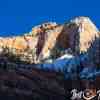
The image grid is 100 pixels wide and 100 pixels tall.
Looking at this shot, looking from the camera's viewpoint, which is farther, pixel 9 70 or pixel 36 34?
pixel 36 34

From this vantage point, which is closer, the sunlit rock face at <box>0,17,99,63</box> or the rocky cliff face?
the rocky cliff face

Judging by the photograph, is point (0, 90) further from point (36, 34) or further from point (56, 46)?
point (36, 34)

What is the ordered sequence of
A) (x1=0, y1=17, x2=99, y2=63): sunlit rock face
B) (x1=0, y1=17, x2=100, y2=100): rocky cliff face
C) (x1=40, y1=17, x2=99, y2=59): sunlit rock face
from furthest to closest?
(x1=0, y1=17, x2=99, y2=63): sunlit rock face < (x1=40, y1=17, x2=99, y2=59): sunlit rock face < (x1=0, y1=17, x2=100, y2=100): rocky cliff face

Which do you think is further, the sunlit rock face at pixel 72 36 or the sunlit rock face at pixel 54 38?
the sunlit rock face at pixel 54 38

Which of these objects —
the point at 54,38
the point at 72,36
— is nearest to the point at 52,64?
the point at 72,36

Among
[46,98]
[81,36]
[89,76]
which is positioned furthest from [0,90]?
[81,36]

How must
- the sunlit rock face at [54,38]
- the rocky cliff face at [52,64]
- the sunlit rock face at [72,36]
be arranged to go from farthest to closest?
1. the sunlit rock face at [54,38]
2. the sunlit rock face at [72,36]
3. the rocky cliff face at [52,64]

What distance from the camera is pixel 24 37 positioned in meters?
99.9

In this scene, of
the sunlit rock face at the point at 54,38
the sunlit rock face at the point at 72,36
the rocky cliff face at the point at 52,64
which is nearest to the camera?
the rocky cliff face at the point at 52,64

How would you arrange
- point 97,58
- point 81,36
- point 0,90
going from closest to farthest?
1. point 0,90
2. point 97,58
3. point 81,36

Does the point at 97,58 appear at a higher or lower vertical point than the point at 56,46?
lower

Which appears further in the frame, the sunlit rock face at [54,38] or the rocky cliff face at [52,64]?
the sunlit rock face at [54,38]

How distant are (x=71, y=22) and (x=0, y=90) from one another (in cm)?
6878

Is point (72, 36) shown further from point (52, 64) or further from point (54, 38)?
point (52, 64)
